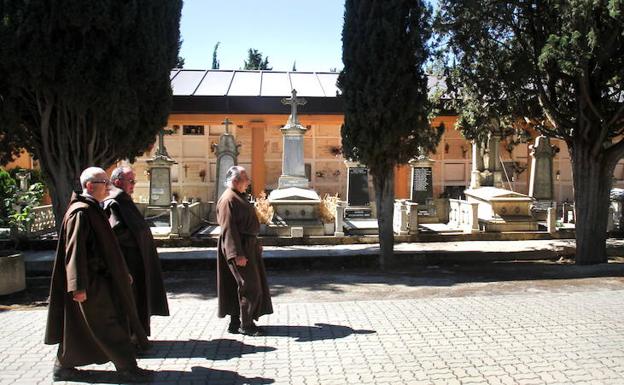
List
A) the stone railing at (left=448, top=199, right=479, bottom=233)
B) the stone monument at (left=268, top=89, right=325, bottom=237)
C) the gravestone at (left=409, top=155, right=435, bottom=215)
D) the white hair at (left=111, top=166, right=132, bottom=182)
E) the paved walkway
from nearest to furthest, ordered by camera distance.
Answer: the white hair at (left=111, top=166, right=132, bottom=182) < the paved walkway < the stone monument at (left=268, top=89, right=325, bottom=237) < the stone railing at (left=448, top=199, right=479, bottom=233) < the gravestone at (left=409, top=155, right=435, bottom=215)

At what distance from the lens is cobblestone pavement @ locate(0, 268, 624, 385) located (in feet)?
12.7

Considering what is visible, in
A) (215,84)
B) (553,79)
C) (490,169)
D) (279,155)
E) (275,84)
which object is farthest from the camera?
(279,155)

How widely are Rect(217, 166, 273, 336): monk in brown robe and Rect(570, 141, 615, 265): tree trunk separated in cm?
741

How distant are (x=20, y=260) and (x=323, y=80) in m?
18.5

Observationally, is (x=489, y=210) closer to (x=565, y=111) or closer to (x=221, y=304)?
(x=565, y=111)

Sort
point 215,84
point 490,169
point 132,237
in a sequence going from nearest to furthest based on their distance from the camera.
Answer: point 132,237, point 490,169, point 215,84

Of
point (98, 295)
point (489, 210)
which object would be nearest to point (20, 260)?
point (98, 295)

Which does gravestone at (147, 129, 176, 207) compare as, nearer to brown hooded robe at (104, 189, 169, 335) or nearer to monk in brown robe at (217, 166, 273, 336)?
monk in brown robe at (217, 166, 273, 336)

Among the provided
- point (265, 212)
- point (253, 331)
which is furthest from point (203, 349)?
point (265, 212)

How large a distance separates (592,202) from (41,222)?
1365cm

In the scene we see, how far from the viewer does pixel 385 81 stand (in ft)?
31.0

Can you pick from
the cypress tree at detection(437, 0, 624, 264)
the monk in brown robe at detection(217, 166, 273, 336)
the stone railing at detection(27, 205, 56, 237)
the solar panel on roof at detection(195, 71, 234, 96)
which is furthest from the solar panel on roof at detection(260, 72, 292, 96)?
→ the monk in brown robe at detection(217, 166, 273, 336)

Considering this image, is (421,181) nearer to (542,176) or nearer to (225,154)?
(542,176)

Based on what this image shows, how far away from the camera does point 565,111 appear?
1038 cm
